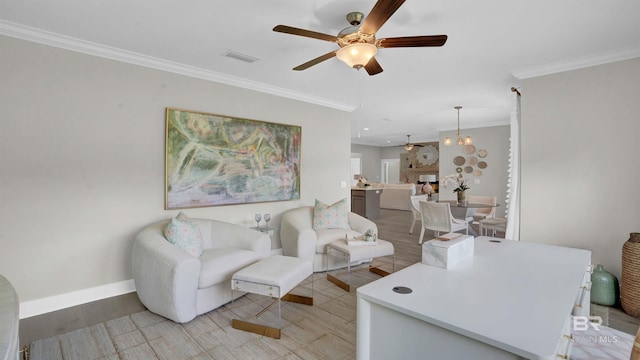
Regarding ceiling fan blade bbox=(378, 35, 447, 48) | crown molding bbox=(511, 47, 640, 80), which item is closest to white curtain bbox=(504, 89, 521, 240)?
crown molding bbox=(511, 47, 640, 80)

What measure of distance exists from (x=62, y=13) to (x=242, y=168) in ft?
7.42

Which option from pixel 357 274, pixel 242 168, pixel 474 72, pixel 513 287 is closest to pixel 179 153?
pixel 242 168

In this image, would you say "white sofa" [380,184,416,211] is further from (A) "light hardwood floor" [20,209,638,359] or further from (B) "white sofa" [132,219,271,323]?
(B) "white sofa" [132,219,271,323]

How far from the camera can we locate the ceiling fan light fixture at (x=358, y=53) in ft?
7.20

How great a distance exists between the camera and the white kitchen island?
962 millimetres

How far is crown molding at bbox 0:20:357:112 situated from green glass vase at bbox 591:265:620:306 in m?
4.20

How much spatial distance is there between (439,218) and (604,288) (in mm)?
2202

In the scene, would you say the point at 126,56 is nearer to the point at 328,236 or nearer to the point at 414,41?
the point at 414,41

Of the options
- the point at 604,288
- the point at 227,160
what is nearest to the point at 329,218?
the point at 227,160

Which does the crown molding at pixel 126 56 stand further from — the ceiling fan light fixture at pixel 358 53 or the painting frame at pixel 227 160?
the ceiling fan light fixture at pixel 358 53

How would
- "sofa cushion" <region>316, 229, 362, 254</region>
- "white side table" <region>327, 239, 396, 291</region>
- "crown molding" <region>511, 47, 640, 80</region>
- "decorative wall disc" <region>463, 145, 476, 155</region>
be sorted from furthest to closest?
1. "decorative wall disc" <region>463, 145, 476, 155</region>
2. "sofa cushion" <region>316, 229, 362, 254</region>
3. "white side table" <region>327, 239, 396, 291</region>
4. "crown molding" <region>511, 47, 640, 80</region>

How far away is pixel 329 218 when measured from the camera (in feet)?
13.8

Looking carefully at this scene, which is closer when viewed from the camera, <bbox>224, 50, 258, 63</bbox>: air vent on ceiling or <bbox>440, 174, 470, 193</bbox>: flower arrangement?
<bbox>224, 50, 258, 63</bbox>: air vent on ceiling

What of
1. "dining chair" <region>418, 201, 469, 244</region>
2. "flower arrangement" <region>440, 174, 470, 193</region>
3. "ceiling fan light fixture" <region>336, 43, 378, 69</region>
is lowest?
"dining chair" <region>418, 201, 469, 244</region>
